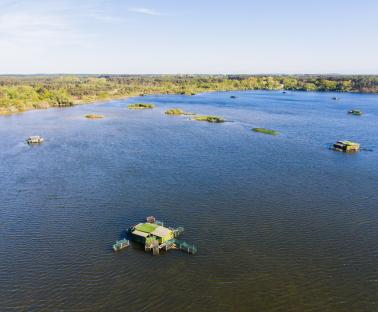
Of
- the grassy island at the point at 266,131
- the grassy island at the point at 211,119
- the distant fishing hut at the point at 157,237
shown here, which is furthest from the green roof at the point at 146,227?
the grassy island at the point at 211,119

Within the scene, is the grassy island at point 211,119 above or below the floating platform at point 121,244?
above

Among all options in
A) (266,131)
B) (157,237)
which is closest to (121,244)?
(157,237)

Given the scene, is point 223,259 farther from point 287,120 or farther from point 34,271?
point 287,120

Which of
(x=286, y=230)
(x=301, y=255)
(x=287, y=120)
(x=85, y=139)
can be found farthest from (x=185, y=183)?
(x=287, y=120)

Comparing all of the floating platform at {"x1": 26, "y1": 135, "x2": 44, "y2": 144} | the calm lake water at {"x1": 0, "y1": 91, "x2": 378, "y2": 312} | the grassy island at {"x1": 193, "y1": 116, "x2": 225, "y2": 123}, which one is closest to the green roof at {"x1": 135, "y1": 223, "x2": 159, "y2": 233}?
the calm lake water at {"x1": 0, "y1": 91, "x2": 378, "y2": 312}

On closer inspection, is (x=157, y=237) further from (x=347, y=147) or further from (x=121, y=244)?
(x=347, y=147)

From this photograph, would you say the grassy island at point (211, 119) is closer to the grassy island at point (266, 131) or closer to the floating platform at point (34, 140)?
the grassy island at point (266, 131)
